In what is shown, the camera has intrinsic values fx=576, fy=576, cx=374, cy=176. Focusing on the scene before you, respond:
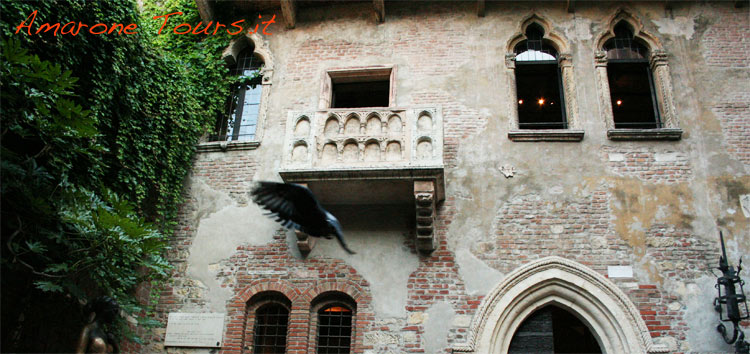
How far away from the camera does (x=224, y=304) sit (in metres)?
8.16

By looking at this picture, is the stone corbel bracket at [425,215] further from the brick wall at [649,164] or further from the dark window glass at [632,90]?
the dark window glass at [632,90]

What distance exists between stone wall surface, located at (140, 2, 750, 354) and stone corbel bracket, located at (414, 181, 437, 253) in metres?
0.16

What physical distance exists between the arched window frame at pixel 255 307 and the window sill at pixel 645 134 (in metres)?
5.34

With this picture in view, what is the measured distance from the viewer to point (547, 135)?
28.2 ft

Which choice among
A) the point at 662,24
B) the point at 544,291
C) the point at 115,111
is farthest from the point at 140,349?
the point at 662,24

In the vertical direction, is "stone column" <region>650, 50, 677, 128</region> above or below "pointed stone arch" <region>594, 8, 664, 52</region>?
below

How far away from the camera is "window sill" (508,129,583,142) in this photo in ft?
28.1

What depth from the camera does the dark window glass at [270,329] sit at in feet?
26.5

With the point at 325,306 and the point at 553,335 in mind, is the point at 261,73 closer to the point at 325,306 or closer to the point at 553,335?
the point at 325,306

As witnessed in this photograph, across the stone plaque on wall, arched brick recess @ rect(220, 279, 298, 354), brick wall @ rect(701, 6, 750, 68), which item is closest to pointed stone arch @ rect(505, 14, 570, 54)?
brick wall @ rect(701, 6, 750, 68)

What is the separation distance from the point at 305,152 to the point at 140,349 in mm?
3572

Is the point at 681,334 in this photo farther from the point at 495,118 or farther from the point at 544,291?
the point at 495,118

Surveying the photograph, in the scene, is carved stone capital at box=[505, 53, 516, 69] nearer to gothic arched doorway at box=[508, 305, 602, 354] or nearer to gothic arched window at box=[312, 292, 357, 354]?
gothic arched doorway at box=[508, 305, 602, 354]

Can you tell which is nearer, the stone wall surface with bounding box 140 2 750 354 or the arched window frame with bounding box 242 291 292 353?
the stone wall surface with bounding box 140 2 750 354
